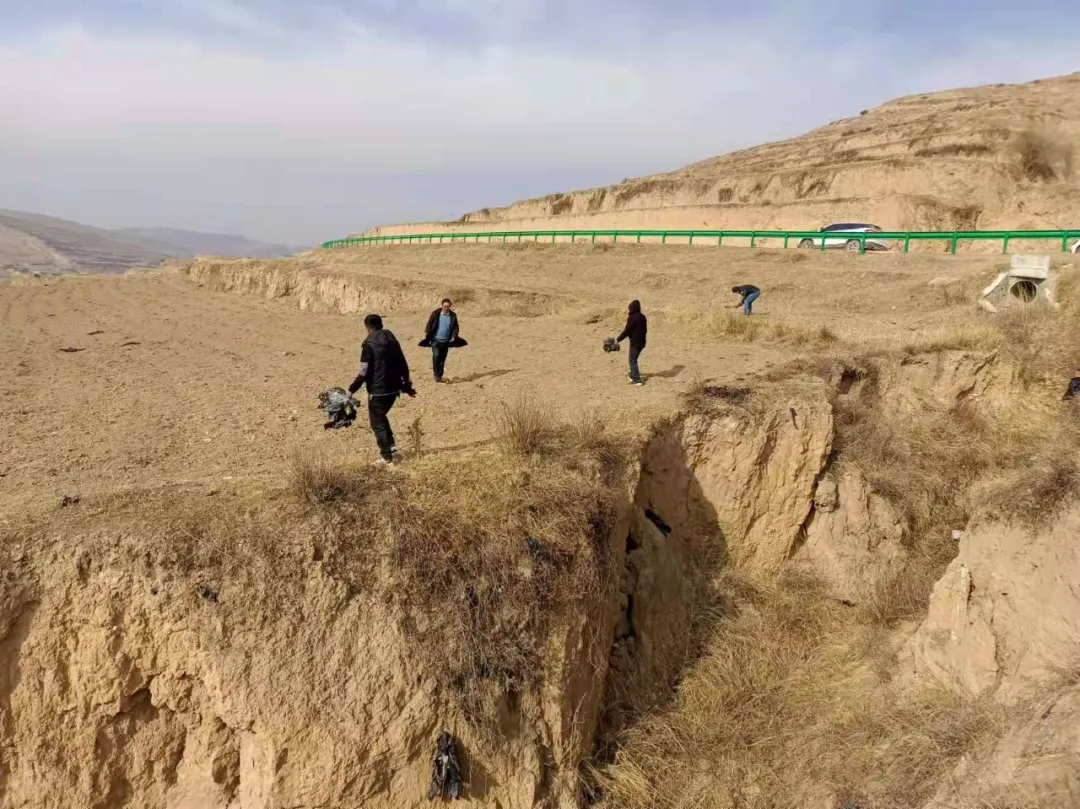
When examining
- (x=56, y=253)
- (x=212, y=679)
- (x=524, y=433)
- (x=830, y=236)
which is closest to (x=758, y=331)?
(x=524, y=433)

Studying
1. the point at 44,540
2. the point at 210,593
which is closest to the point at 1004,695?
the point at 210,593

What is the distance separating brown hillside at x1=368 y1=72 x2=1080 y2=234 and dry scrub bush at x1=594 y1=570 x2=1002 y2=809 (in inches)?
848

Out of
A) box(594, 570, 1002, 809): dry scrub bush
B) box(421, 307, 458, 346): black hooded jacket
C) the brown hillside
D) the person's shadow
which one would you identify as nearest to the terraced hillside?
the brown hillside

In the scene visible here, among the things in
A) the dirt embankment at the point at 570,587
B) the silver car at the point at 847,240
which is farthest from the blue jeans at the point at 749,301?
the silver car at the point at 847,240

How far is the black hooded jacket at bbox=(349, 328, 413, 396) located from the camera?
656cm

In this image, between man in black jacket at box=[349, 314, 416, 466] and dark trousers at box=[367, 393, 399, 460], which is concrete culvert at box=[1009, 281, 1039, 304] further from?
dark trousers at box=[367, 393, 399, 460]

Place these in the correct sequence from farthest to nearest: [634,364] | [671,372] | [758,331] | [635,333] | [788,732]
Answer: [758,331] < [671,372] < [634,364] < [635,333] < [788,732]

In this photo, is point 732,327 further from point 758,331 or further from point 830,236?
point 830,236

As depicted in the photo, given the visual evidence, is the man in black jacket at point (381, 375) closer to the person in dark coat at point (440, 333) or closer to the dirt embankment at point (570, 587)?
the dirt embankment at point (570, 587)

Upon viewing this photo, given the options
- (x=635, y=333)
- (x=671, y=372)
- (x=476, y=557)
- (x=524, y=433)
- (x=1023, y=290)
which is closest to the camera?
(x=476, y=557)

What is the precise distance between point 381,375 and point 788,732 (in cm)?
534

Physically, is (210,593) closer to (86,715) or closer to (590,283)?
(86,715)

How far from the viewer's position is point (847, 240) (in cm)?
2234

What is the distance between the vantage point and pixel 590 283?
23.1m
